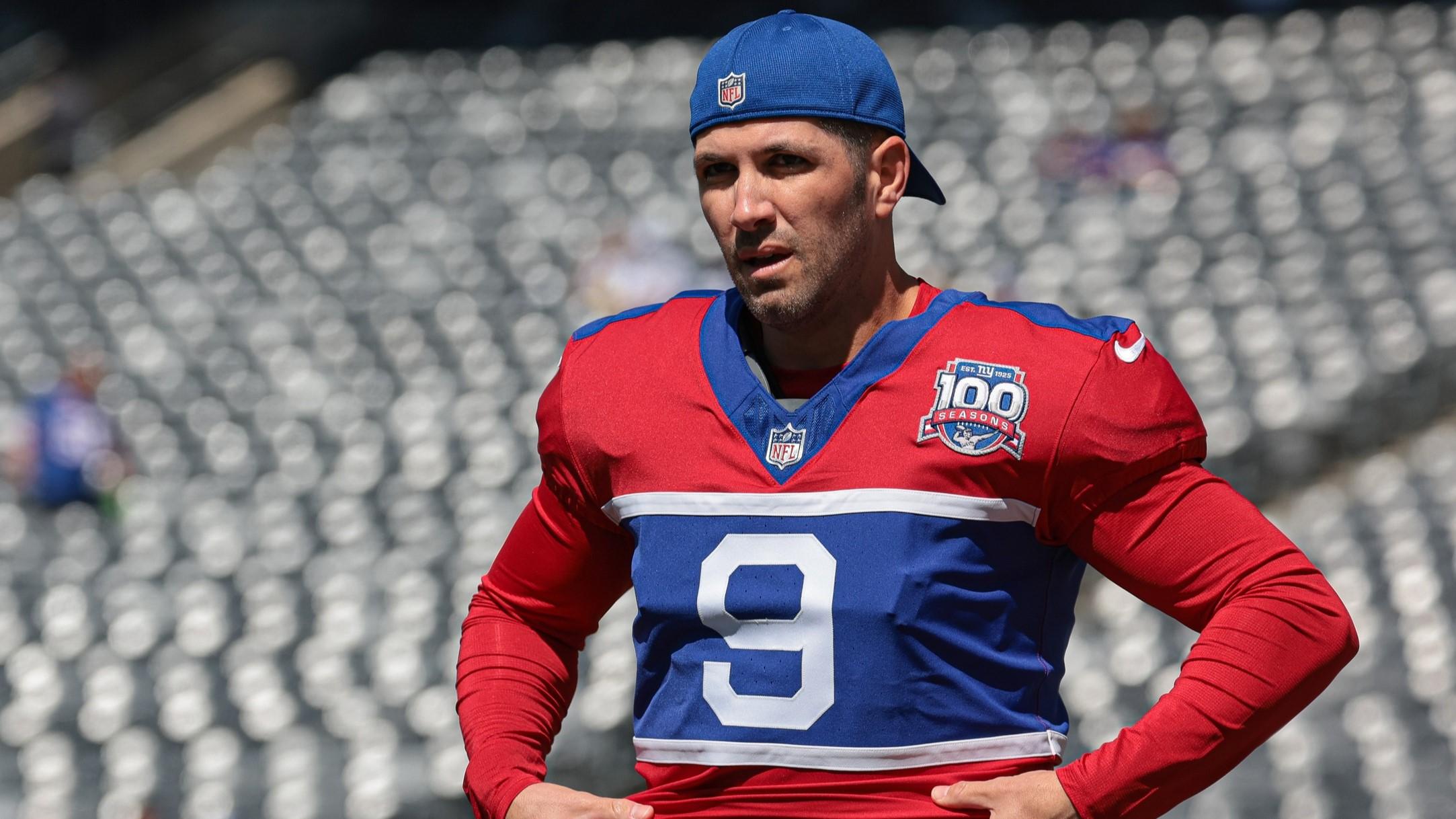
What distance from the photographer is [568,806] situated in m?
1.33

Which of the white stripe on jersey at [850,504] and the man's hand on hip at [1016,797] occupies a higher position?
the white stripe on jersey at [850,504]

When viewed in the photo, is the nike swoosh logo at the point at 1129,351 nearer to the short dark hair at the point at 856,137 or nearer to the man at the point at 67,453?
the short dark hair at the point at 856,137

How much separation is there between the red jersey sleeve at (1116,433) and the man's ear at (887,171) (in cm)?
25

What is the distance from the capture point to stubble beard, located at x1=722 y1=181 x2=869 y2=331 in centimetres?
138

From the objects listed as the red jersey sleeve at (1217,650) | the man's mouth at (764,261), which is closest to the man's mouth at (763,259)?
the man's mouth at (764,261)

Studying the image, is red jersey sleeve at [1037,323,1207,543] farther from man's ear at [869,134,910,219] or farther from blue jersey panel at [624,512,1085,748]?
man's ear at [869,134,910,219]

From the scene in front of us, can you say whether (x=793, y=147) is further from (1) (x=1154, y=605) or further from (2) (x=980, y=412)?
(1) (x=1154, y=605)

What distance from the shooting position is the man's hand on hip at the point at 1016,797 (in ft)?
3.97

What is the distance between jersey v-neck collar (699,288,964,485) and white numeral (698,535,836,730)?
0.22ft

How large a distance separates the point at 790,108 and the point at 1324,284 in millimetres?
6530

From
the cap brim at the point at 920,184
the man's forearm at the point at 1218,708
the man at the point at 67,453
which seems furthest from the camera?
the man at the point at 67,453

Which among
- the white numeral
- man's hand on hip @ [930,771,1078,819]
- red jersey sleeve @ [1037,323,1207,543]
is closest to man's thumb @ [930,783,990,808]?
man's hand on hip @ [930,771,1078,819]

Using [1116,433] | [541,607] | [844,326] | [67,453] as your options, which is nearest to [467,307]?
[67,453]

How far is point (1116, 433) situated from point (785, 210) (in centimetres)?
34
